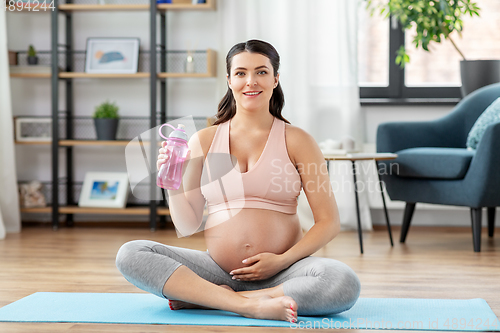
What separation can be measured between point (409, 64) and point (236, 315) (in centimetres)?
253

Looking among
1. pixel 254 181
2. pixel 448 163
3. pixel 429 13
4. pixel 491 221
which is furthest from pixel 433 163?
pixel 254 181

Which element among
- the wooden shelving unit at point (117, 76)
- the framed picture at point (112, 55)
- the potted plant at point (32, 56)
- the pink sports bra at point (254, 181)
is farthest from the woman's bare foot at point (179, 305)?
the potted plant at point (32, 56)

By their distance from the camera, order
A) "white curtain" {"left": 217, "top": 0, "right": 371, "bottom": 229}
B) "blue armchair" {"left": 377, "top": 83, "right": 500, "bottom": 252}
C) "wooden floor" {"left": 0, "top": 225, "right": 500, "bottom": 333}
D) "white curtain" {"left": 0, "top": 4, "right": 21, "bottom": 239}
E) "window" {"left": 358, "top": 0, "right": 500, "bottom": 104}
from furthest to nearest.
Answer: "window" {"left": 358, "top": 0, "right": 500, "bottom": 104} < "white curtain" {"left": 217, "top": 0, "right": 371, "bottom": 229} < "white curtain" {"left": 0, "top": 4, "right": 21, "bottom": 239} < "blue armchair" {"left": 377, "top": 83, "right": 500, "bottom": 252} < "wooden floor" {"left": 0, "top": 225, "right": 500, "bottom": 333}

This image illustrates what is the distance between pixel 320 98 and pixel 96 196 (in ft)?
4.82

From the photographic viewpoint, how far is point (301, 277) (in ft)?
4.43

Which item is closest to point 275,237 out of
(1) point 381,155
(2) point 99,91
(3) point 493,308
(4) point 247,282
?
(4) point 247,282

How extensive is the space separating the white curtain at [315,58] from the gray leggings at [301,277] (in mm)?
1867

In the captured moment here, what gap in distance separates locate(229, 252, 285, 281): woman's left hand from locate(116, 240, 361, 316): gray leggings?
47 millimetres

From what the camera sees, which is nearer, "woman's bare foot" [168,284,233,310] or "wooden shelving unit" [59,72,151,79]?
"woman's bare foot" [168,284,233,310]

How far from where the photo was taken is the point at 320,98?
10.8 ft

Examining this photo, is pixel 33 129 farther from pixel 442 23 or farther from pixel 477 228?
pixel 477 228

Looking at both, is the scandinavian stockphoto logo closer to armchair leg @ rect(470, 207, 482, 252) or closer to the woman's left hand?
the woman's left hand

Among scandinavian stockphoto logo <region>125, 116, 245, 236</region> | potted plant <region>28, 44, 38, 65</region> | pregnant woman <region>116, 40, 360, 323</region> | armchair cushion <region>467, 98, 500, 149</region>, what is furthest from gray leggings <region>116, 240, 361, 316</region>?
potted plant <region>28, 44, 38, 65</region>

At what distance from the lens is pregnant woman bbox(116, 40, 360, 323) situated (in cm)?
134
